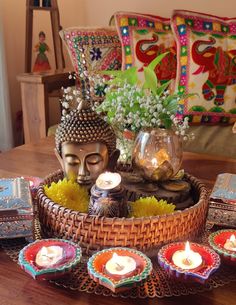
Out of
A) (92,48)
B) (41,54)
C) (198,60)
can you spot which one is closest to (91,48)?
(92,48)

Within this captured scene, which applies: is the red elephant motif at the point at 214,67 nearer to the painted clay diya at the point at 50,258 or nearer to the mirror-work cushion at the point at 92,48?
the mirror-work cushion at the point at 92,48

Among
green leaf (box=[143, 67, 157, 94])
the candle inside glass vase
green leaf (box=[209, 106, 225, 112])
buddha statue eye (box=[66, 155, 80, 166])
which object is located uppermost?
green leaf (box=[143, 67, 157, 94])

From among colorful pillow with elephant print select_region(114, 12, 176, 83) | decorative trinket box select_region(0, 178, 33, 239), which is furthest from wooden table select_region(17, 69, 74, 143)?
decorative trinket box select_region(0, 178, 33, 239)

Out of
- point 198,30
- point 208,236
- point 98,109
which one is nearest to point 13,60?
point 198,30

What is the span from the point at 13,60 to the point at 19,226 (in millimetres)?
2073

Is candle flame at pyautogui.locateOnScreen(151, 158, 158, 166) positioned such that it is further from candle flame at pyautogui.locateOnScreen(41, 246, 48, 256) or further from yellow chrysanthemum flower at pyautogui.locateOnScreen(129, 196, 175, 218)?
candle flame at pyautogui.locateOnScreen(41, 246, 48, 256)

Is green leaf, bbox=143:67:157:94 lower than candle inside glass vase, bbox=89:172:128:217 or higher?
higher

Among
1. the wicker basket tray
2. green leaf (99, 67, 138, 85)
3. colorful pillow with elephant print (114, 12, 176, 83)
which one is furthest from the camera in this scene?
colorful pillow with elephant print (114, 12, 176, 83)

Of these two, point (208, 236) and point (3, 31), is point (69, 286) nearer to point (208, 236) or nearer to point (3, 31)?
point (208, 236)

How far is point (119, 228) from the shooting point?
2.56 ft

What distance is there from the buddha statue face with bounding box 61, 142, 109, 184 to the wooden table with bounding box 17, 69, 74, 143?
4.38 feet

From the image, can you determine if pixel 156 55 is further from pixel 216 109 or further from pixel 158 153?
pixel 158 153

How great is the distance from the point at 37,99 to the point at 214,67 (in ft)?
3.13

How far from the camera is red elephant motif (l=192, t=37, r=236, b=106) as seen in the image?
6.68 feet
